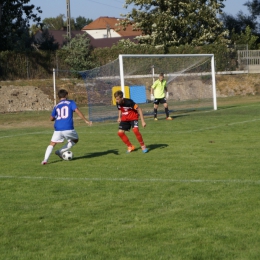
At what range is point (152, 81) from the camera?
1123 inches

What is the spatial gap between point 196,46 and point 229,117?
2562cm

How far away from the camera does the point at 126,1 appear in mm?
51000

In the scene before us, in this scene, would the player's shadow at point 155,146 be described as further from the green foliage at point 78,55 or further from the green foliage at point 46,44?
the green foliage at point 46,44

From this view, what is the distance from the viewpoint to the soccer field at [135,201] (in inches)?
269

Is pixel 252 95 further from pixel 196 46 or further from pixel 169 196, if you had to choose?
pixel 169 196

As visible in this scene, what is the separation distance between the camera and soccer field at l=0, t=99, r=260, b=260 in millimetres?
6838

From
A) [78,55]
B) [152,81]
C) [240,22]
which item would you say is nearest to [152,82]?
[152,81]

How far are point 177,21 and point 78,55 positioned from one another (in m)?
8.87

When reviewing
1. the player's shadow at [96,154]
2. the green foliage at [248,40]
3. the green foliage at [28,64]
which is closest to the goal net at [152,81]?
the player's shadow at [96,154]

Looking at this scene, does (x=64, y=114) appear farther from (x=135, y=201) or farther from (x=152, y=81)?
(x=152, y=81)

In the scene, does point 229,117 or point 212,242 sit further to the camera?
point 229,117

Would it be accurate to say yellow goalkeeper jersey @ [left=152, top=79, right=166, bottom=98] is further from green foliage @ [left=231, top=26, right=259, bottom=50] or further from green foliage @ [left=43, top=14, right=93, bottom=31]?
green foliage @ [left=43, top=14, right=93, bottom=31]

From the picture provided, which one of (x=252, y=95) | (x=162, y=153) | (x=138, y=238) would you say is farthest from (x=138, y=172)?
(x=252, y=95)

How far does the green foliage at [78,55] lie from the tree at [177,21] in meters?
5.94
